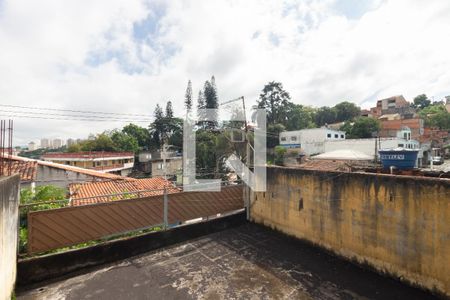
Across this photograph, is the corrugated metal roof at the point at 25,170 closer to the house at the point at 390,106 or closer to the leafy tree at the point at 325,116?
the leafy tree at the point at 325,116

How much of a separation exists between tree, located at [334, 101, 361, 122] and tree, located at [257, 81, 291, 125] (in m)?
11.9

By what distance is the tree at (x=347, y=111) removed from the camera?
148 feet

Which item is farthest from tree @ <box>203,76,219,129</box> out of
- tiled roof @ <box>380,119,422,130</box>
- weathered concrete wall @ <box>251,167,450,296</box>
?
weathered concrete wall @ <box>251,167,450,296</box>

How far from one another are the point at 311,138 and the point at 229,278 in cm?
2953

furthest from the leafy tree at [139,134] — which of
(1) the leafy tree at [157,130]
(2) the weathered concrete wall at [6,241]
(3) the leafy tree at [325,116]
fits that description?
(2) the weathered concrete wall at [6,241]

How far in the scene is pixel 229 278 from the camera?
4.14 m

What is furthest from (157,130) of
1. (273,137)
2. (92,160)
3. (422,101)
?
(422,101)

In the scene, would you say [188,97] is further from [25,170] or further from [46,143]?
[46,143]

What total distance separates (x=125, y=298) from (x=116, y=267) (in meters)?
1.09

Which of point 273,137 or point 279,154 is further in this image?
point 273,137

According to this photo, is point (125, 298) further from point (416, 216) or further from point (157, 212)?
point (416, 216)

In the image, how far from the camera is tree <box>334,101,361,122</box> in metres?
45.1

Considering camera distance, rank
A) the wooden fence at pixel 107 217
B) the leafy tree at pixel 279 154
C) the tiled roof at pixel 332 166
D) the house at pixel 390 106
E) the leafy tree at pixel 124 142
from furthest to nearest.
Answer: the house at pixel 390 106
the leafy tree at pixel 124 142
the leafy tree at pixel 279 154
the tiled roof at pixel 332 166
the wooden fence at pixel 107 217

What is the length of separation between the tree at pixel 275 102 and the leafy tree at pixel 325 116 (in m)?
10.4
